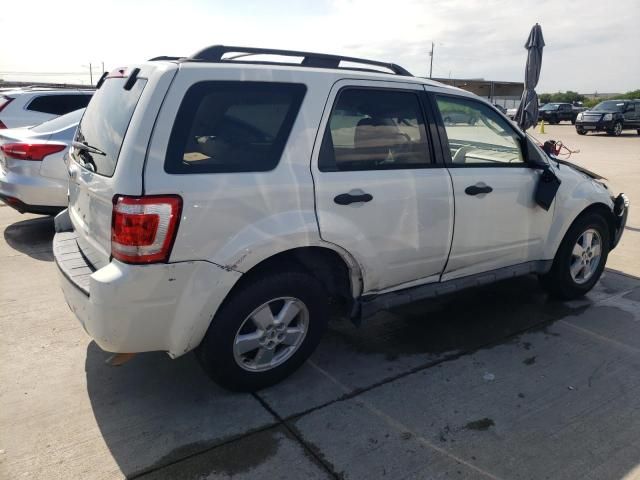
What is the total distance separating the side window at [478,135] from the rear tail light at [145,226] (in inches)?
77.2

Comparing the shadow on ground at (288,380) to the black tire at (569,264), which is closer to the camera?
the shadow on ground at (288,380)

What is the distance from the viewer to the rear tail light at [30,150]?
18.2ft

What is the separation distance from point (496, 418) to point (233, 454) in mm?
1428

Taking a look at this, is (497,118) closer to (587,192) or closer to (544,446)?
(587,192)

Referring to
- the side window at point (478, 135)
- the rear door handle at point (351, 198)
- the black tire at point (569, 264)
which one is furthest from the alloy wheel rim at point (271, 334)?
the black tire at point (569, 264)

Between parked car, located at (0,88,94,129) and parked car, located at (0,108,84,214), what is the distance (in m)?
2.64

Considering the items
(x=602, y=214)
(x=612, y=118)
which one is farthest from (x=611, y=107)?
(x=602, y=214)

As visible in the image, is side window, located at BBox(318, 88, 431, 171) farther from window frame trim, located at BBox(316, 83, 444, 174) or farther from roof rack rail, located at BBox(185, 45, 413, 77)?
roof rack rail, located at BBox(185, 45, 413, 77)

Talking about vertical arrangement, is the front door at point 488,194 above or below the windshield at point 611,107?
below

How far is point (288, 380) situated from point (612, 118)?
1010 inches

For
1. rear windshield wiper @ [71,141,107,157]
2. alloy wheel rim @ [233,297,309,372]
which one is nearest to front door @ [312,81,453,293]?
alloy wheel rim @ [233,297,309,372]

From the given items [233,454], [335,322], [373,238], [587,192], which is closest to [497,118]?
[587,192]

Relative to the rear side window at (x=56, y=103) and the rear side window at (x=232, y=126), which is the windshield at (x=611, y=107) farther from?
the rear side window at (x=232, y=126)

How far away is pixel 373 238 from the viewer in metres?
3.07
